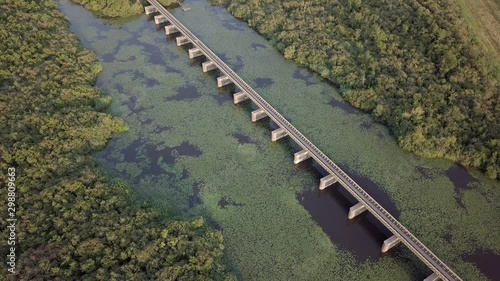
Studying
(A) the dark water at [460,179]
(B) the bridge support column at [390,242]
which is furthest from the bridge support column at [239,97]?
(A) the dark water at [460,179]

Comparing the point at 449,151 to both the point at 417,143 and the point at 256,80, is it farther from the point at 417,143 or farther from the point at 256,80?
the point at 256,80

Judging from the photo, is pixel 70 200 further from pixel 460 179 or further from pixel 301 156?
pixel 460 179

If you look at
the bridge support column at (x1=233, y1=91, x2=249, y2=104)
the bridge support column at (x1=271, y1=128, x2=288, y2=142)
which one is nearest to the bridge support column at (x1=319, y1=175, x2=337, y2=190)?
the bridge support column at (x1=271, y1=128, x2=288, y2=142)

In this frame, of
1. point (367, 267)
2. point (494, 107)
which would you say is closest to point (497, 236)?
point (367, 267)

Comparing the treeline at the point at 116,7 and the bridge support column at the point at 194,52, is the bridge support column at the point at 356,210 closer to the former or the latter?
the bridge support column at the point at 194,52

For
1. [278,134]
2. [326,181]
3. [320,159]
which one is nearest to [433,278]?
[326,181]

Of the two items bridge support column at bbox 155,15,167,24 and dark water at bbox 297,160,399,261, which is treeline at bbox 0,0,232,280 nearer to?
dark water at bbox 297,160,399,261
